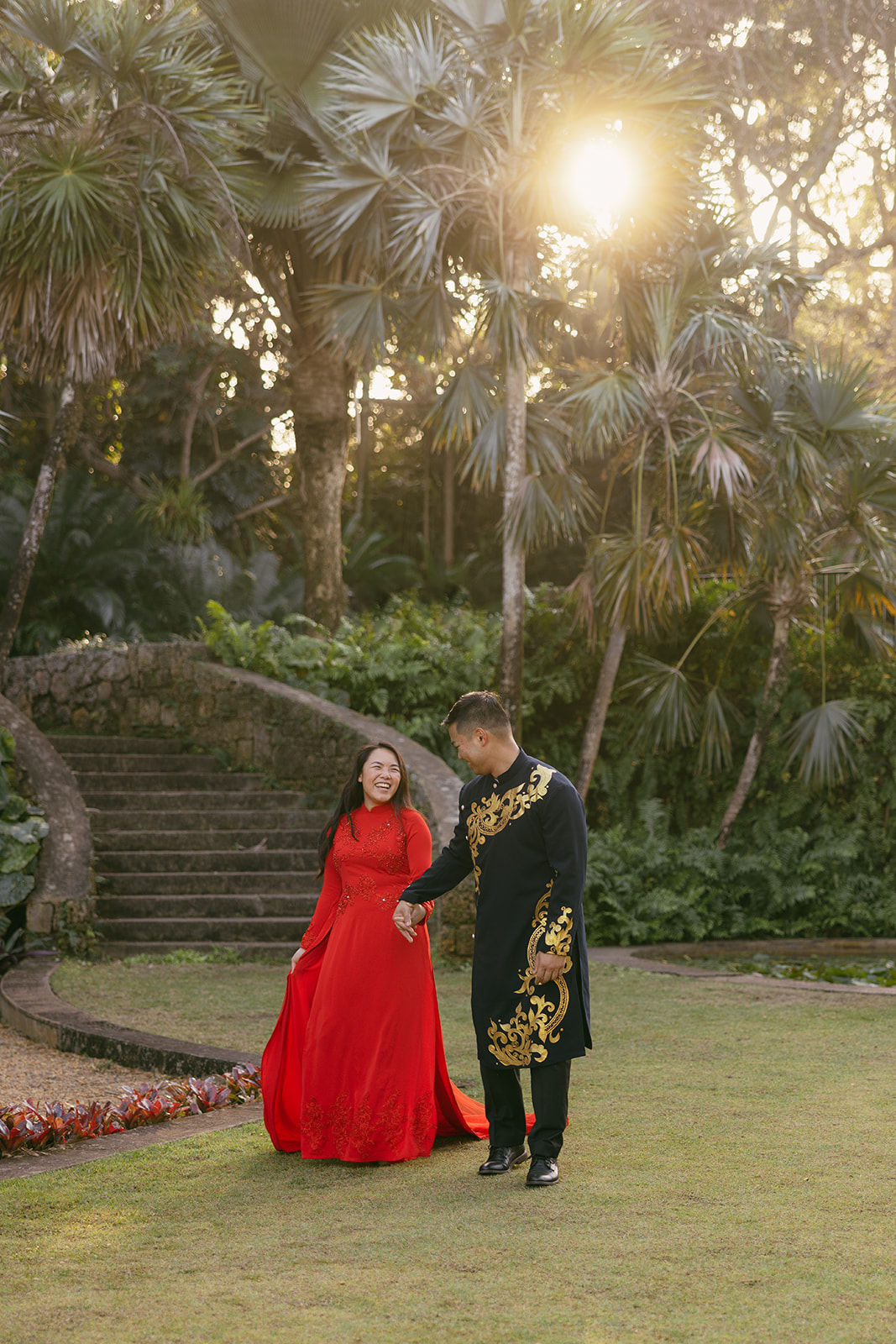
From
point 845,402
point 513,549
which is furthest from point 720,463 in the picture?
point 513,549

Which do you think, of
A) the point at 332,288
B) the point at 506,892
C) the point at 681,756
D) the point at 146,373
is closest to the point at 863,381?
the point at 681,756

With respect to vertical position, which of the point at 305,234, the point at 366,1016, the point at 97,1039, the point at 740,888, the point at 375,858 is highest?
the point at 305,234

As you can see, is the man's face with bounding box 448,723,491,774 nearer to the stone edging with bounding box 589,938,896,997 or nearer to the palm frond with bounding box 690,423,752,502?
the stone edging with bounding box 589,938,896,997

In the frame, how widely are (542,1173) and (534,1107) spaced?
7.6 inches

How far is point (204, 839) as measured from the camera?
1045 centimetres

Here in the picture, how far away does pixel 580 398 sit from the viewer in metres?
10.7

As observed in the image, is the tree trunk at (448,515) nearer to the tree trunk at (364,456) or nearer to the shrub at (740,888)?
the tree trunk at (364,456)

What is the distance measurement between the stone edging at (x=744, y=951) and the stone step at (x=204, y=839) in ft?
8.56

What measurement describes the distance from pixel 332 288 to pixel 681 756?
5.40m

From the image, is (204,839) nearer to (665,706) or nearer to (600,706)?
(600,706)

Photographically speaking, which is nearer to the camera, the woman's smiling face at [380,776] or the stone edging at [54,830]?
the woman's smiling face at [380,776]

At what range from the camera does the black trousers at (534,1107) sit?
3.97 m

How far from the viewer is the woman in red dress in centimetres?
427

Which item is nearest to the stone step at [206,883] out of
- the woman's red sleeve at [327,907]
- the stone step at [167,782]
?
the stone step at [167,782]
